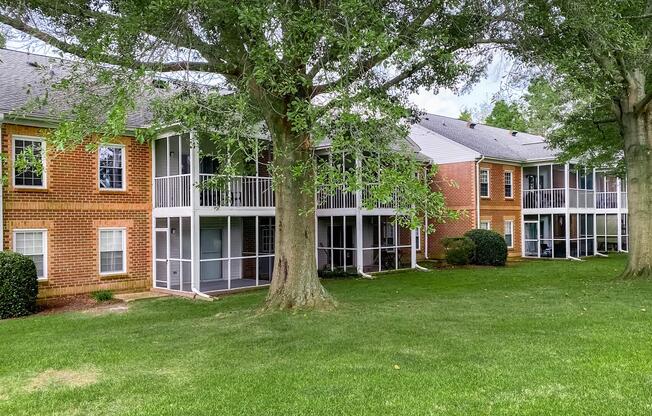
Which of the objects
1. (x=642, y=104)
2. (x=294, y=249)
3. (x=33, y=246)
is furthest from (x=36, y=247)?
(x=642, y=104)

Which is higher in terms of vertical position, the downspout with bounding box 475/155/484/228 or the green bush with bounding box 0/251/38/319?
the downspout with bounding box 475/155/484/228

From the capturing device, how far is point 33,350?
817 centimetres

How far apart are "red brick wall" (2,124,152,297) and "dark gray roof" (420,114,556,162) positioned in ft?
47.2

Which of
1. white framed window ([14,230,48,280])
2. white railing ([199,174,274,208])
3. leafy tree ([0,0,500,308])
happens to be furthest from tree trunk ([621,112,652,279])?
white framed window ([14,230,48,280])

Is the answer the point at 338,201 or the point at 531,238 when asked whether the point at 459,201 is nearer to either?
the point at 531,238

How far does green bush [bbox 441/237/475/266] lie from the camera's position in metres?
21.6

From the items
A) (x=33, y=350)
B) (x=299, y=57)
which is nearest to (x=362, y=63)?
(x=299, y=57)

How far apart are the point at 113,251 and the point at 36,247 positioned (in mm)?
2062

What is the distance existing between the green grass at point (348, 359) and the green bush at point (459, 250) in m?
9.20

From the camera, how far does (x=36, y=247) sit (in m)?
13.7

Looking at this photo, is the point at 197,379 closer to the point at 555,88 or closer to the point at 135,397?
the point at 135,397

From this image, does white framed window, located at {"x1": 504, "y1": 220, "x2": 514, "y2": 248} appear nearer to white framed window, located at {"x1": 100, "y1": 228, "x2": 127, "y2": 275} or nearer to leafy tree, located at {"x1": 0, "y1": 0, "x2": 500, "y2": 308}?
leafy tree, located at {"x1": 0, "y1": 0, "x2": 500, "y2": 308}

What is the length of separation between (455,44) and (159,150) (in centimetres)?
1003

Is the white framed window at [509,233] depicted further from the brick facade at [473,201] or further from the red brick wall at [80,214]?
the red brick wall at [80,214]
